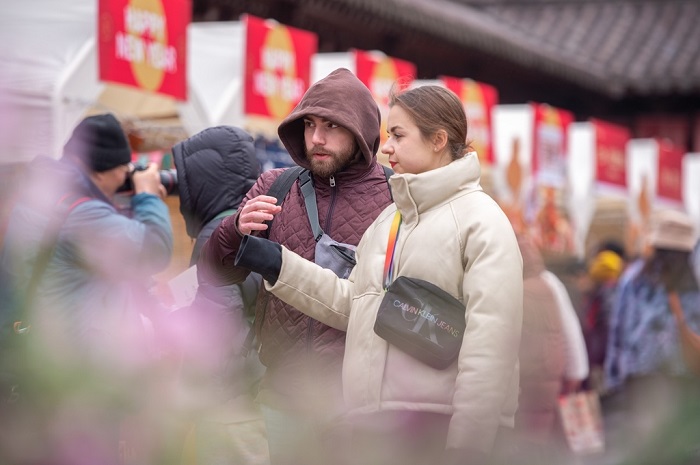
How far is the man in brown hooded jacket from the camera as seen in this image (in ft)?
9.51

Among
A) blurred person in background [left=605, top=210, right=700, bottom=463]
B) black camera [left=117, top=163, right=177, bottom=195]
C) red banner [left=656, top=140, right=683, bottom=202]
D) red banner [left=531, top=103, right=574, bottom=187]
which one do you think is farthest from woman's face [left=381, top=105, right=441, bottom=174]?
red banner [left=656, top=140, right=683, bottom=202]

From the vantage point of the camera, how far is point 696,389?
1.63 metres

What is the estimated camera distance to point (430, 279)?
8.54 feet

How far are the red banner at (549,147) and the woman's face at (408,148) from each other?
790cm

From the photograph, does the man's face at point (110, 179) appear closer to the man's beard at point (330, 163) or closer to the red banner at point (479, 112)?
the man's beard at point (330, 163)

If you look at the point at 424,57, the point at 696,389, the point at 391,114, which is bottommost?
the point at 424,57

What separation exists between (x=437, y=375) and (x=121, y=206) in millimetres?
1745

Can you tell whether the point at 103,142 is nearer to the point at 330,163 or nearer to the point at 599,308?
the point at 330,163

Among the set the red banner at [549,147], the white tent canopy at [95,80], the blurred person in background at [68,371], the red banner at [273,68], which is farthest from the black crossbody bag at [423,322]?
the red banner at [549,147]

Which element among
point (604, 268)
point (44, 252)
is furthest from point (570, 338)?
point (44, 252)

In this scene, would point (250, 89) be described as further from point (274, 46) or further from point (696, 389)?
point (696, 389)

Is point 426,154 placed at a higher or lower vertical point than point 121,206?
higher

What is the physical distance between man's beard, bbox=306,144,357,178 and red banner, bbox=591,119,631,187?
9.25 meters

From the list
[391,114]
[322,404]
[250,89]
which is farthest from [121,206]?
[250,89]
